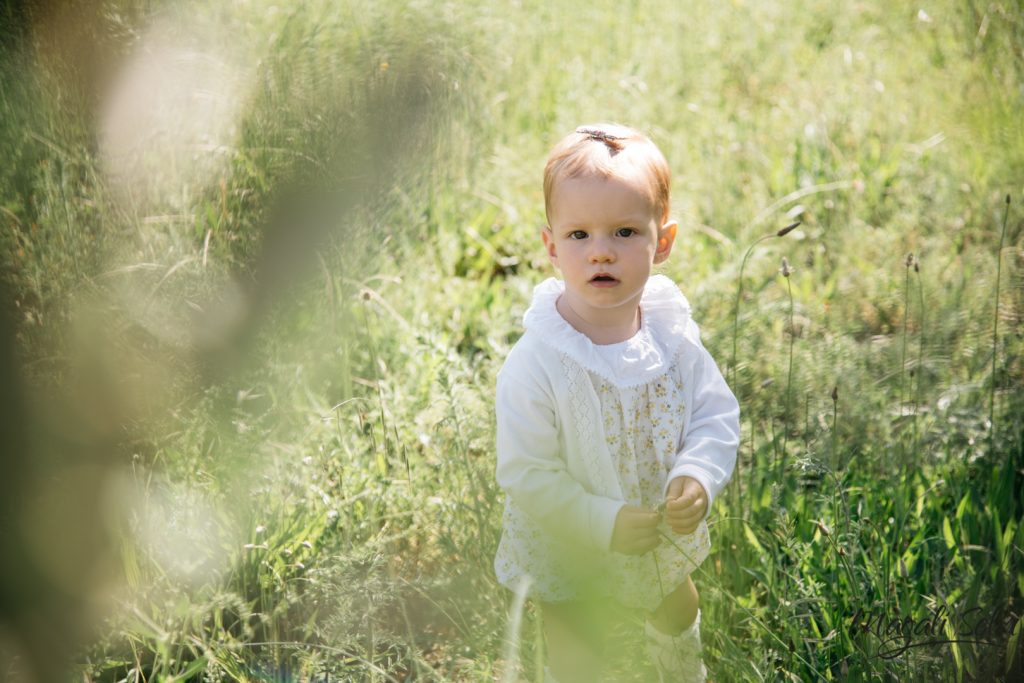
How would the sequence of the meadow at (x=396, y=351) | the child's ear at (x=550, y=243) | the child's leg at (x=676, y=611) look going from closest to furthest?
1. the meadow at (x=396, y=351)
2. the child's ear at (x=550, y=243)
3. the child's leg at (x=676, y=611)

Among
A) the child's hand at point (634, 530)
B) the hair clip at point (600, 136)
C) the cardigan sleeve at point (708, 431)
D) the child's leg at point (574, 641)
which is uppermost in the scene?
the hair clip at point (600, 136)

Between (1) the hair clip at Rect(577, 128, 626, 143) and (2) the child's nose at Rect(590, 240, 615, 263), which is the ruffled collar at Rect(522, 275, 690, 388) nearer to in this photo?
(2) the child's nose at Rect(590, 240, 615, 263)

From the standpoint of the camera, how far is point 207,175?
1267 millimetres

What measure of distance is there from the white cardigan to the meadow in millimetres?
205

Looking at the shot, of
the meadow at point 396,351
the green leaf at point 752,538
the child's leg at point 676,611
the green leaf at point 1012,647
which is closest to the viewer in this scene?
the meadow at point 396,351

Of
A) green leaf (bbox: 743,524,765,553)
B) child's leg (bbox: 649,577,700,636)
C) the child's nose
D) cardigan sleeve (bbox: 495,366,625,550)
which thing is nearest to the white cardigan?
cardigan sleeve (bbox: 495,366,625,550)

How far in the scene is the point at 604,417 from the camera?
1832mm

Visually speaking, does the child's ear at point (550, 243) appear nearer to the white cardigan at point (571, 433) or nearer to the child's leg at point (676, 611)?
the white cardigan at point (571, 433)

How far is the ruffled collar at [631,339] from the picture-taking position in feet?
5.99

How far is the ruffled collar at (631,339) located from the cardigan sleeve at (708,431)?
0.15ft

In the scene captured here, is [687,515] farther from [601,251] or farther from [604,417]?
[601,251]

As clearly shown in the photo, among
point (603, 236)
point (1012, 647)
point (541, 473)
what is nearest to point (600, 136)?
point (603, 236)

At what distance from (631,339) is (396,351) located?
116 cm

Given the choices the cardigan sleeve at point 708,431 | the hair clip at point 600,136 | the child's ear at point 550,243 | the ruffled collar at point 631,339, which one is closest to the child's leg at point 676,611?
the cardigan sleeve at point 708,431
